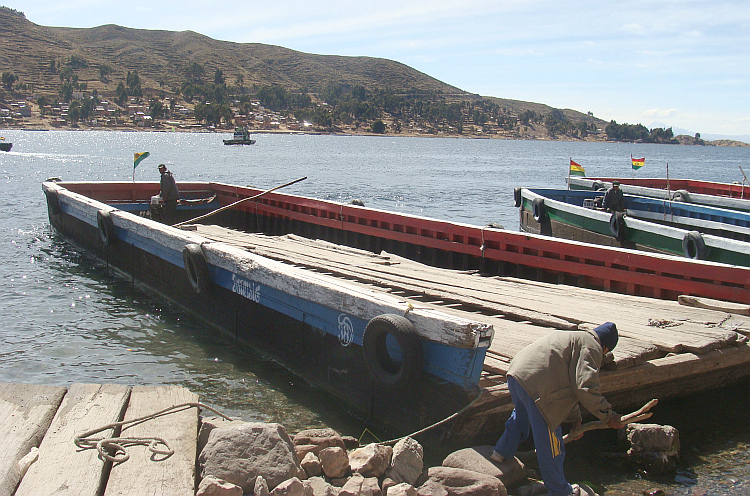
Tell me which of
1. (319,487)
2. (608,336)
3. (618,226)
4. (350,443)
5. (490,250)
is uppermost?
(608,336)

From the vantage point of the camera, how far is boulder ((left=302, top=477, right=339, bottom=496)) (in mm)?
4551

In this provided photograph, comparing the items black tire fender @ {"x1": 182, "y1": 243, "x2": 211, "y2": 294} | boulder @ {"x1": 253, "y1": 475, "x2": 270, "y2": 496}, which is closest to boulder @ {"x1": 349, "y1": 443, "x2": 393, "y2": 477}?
boulder @ {"x1": 253, "y1": 475, "x2": 270, "y2": 496}

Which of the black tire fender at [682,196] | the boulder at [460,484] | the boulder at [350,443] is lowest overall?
the boulder at [350,443]

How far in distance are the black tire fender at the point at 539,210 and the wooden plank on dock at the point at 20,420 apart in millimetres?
14268

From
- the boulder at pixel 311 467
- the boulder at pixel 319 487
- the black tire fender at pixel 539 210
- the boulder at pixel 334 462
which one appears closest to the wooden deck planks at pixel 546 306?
the boulder at pixel 334 462

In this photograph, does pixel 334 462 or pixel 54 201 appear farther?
pixel 54 201

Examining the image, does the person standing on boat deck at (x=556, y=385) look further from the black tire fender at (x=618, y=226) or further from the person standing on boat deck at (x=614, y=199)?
the person standing on boat deck at (x=614, y=199)

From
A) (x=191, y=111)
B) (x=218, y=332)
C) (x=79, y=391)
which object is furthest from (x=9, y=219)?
(x=191, y=111)

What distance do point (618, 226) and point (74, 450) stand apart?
40.4ft

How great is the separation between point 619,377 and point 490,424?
140 cm

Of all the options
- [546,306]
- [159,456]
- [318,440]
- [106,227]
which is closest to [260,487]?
[159,456]

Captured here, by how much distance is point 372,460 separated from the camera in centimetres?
504

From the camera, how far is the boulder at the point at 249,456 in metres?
4.64

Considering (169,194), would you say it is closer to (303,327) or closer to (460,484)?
(303,327)
